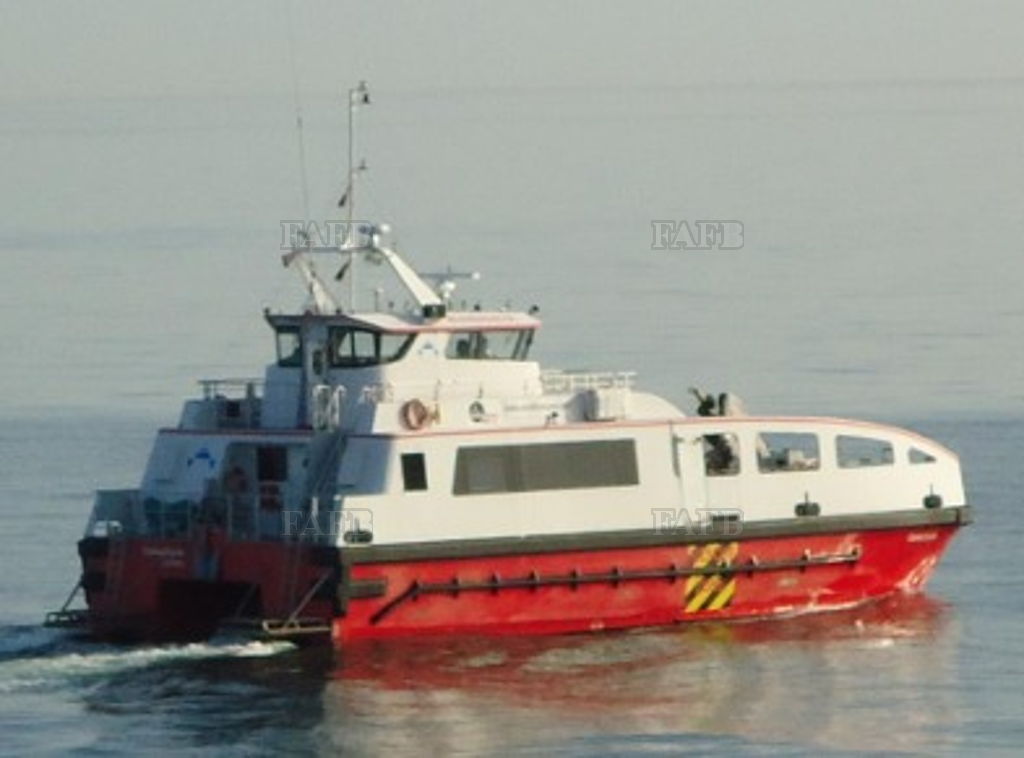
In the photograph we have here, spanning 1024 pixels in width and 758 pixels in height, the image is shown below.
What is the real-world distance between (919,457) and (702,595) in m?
3.61

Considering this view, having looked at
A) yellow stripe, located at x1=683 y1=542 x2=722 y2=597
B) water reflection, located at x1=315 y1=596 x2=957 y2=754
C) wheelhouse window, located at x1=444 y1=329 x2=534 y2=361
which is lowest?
water reflection, located at x1=315 y1=596 x2=957 y2=754

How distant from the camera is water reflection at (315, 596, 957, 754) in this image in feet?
124

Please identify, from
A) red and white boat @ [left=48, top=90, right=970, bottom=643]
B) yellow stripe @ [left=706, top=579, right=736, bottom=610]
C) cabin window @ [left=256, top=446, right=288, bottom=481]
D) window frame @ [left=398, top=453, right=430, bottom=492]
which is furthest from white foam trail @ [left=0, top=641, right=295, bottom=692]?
yellow stripe @ [left=706, top=579, right=736, bottom=610]

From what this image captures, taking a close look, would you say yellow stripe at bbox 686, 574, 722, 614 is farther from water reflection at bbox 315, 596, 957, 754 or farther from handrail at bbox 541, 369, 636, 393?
handrail at bbox 541, 369, 636, 393

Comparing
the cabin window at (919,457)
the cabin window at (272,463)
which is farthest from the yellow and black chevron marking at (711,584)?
the cabin window at (272,463)

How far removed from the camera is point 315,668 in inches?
1607

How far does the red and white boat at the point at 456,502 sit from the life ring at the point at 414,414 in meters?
0.02

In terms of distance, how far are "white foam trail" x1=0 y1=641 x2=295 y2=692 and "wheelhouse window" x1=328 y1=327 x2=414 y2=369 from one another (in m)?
3.59

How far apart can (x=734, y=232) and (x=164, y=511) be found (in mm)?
71361

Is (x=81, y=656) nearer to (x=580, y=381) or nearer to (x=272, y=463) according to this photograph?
(x=272, y=463)

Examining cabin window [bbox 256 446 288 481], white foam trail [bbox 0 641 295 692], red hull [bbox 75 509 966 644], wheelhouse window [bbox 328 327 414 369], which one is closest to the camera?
white foam trail [bbox 0 641 295 692]

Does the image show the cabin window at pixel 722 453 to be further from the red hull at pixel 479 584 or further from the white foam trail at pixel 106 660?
the white foam trail at pixel 106 660

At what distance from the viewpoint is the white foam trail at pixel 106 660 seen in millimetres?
40125

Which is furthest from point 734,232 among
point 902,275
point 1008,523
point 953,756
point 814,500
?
point 953,756
